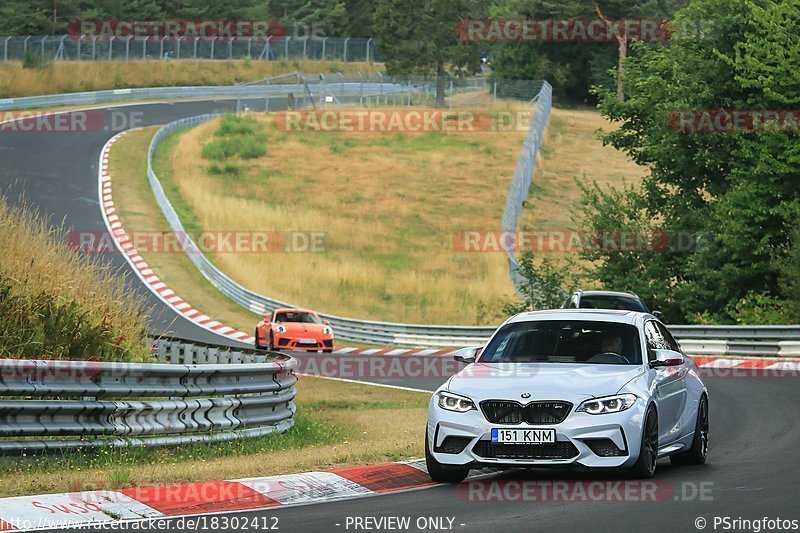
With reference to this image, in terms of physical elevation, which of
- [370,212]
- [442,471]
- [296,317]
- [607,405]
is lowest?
[370,212]

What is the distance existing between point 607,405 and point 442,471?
148 centimetres

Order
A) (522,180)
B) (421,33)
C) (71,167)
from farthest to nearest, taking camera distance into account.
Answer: (421,33)
(522,180)
(71,167)

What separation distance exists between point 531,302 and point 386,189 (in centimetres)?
3104

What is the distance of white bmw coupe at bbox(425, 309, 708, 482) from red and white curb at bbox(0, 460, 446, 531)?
2.16ft

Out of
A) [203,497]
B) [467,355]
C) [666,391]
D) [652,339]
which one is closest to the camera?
[203,497]

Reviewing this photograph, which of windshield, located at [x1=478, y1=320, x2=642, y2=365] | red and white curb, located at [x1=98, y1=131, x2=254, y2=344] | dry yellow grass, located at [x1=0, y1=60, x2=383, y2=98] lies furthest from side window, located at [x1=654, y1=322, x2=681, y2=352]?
dry yellow grass, located at [x1=0, y1=60, x2=383, y2=98]

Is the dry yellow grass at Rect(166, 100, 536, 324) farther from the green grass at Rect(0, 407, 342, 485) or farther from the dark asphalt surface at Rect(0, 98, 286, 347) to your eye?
the green grass at Rect(0, 407, 342, 485)

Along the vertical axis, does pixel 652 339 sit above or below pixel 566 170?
above

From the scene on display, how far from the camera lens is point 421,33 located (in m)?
102

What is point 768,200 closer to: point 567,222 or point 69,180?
point 567,222

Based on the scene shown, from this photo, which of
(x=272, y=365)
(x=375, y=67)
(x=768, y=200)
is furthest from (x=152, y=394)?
(x=375, y=67)

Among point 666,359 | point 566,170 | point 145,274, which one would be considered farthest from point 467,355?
point 566,170

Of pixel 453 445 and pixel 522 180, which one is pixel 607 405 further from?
pixel 522 180

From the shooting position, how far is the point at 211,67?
332 feet
